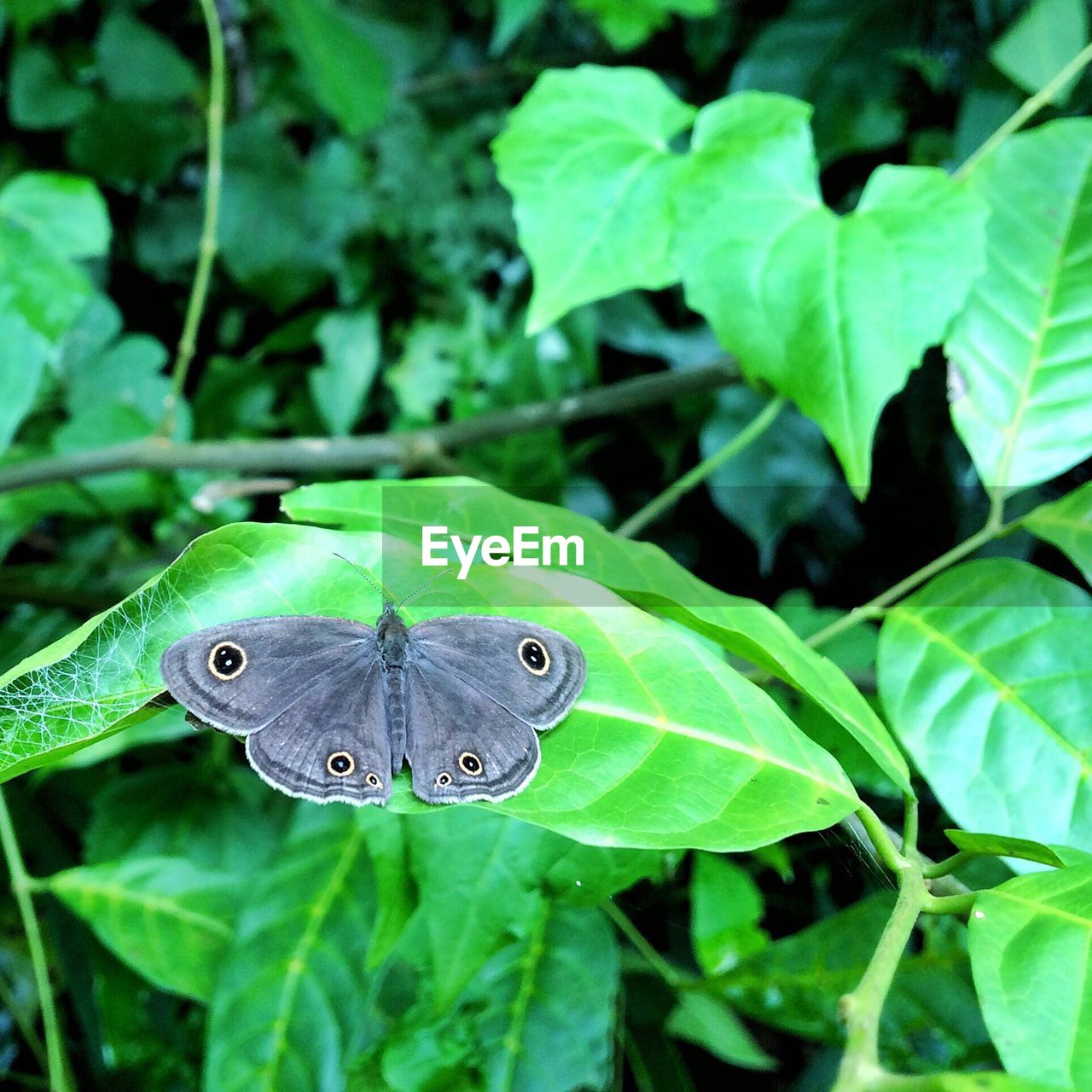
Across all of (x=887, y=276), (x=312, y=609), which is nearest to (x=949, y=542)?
(x=887, y=276)

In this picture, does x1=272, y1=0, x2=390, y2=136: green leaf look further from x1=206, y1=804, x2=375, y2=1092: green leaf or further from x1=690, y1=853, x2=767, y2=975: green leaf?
x1=690, y1=853, x2=767, y2=975: green leaf

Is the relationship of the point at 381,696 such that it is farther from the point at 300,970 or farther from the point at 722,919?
the point at 722,919

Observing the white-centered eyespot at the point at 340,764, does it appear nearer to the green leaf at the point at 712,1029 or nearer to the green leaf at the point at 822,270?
the green leaf at the point at 822,270

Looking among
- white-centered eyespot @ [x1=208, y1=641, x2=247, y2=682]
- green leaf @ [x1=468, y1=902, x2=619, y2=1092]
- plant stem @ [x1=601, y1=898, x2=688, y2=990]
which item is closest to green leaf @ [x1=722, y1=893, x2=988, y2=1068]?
plant stem @ [x1=601, y1=898, x2=688, y2=990]

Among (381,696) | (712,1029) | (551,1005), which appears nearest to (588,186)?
(381,696)

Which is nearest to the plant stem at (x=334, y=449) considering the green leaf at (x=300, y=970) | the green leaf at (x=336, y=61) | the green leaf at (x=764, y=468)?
the green leaf at (x=764, y=468)
